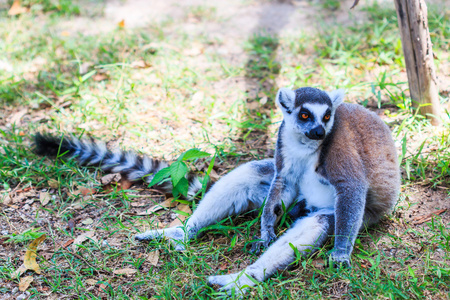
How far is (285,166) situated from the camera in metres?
2.95

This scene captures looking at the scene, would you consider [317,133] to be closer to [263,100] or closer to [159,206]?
[159,206]

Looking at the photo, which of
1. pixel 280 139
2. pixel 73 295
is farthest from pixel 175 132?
pixel 73 295

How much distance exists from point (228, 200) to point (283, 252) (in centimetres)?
70

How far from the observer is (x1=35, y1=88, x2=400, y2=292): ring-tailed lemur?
8.45 ft

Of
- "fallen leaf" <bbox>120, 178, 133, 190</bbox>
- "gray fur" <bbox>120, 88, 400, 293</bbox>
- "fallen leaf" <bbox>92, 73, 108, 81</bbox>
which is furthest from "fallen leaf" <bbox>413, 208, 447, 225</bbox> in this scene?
"fallen leaf" <bbox>92, 73, 108, 81</bbox>

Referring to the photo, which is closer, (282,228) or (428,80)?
(282,228)

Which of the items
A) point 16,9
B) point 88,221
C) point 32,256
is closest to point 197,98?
point 88,221

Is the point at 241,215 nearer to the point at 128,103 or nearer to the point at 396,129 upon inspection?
the point at 396,129

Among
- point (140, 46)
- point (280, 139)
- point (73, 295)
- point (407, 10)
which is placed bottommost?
point (73, 295)

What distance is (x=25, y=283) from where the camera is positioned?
2666 millimetres

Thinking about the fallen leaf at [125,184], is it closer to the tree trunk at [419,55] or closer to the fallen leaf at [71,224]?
the fallen leaf at [71,224]

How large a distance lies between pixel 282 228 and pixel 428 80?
6.64 feet

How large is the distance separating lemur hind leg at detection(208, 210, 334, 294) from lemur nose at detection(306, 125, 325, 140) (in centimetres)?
56

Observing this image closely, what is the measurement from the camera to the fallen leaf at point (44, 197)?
345 cm
